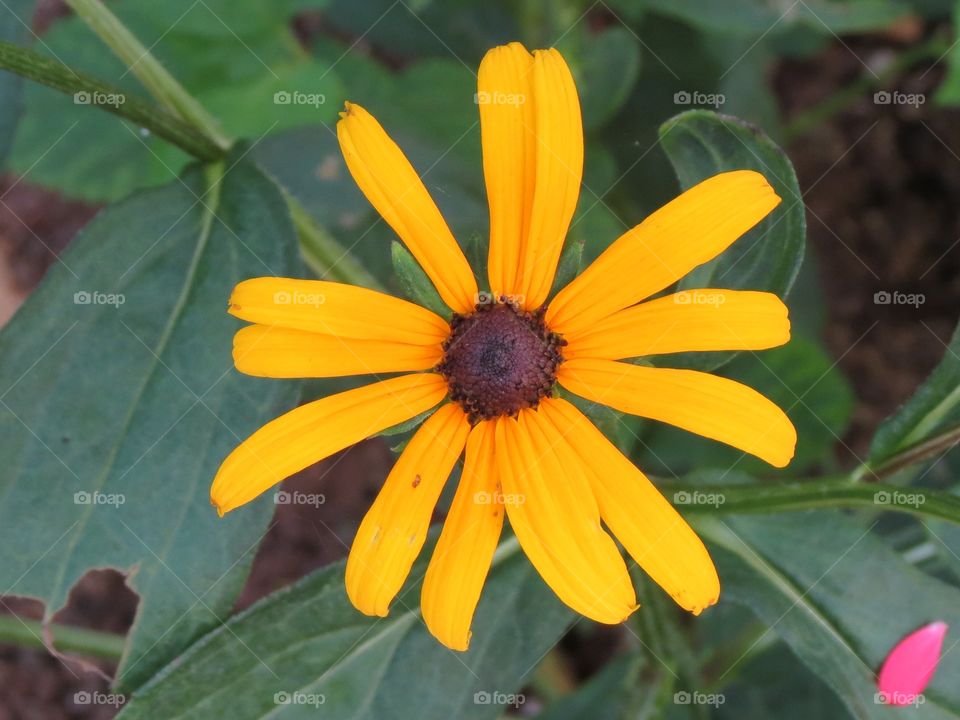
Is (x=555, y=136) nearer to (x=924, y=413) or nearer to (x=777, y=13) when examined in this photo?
(x=924, y=413)

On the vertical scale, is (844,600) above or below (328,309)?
below

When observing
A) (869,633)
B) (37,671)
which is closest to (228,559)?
(869,633)

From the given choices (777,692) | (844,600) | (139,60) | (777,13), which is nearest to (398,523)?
(844,600)

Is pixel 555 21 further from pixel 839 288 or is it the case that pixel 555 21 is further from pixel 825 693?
pixel 825 693

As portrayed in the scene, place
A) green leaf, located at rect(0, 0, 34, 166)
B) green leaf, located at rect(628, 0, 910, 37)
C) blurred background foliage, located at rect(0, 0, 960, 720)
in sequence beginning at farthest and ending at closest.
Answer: green leaf, located at rect(628, 0, 910, 37) < blurred background foliage, located at rect(0, 0, 960, 720) < green leaf, located at rect(0, 0, 34, 166)

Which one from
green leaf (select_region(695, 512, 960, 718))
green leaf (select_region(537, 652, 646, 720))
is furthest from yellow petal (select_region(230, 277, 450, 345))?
green leaf (select_region(537, 652, 646, 720))

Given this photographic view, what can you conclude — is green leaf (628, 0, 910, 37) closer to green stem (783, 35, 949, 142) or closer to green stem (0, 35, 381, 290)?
green stem (783, 35, 949, 142)
